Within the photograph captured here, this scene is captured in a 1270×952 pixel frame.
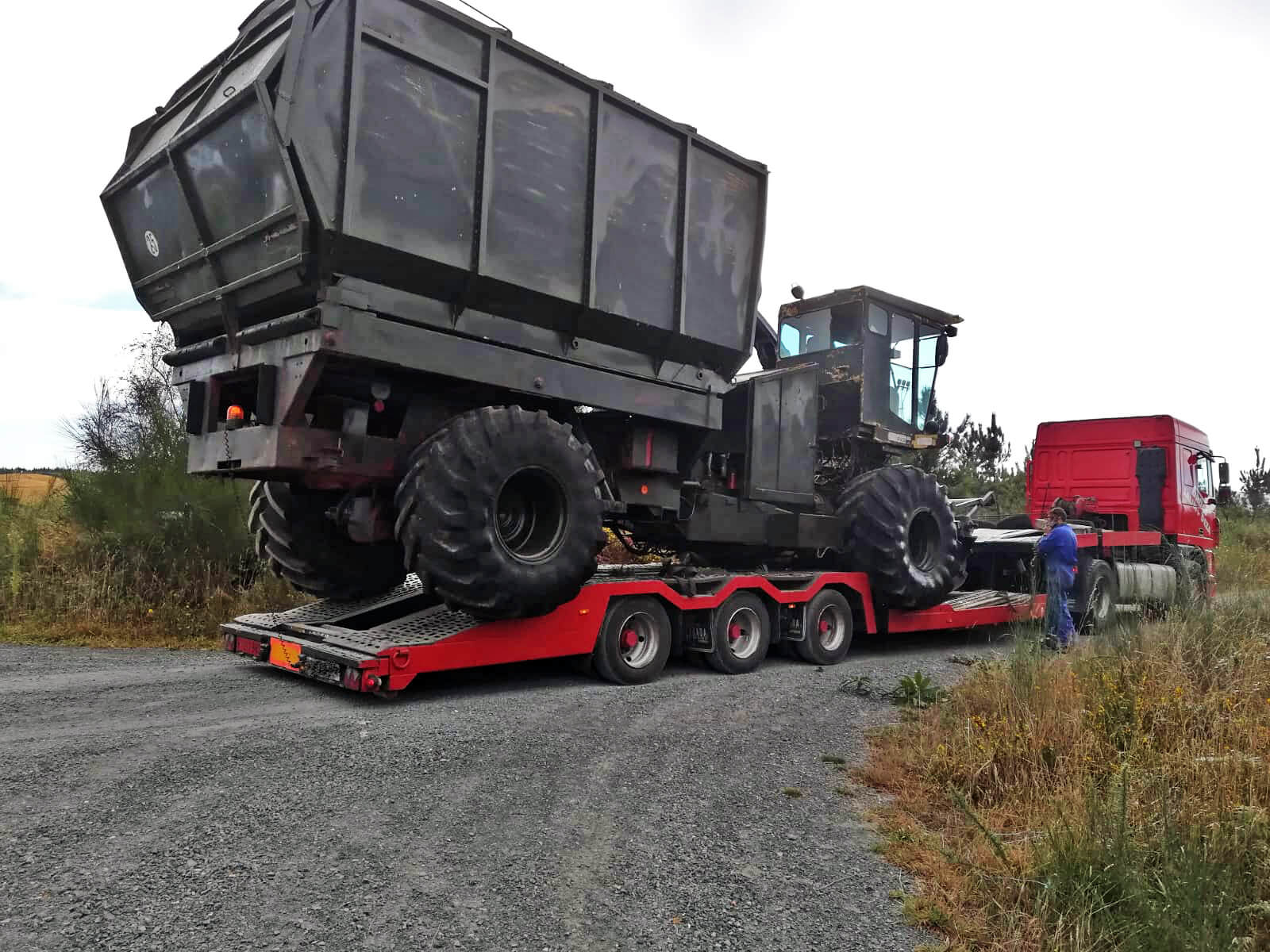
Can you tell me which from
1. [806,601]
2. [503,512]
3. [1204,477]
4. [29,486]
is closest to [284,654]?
[503,512]

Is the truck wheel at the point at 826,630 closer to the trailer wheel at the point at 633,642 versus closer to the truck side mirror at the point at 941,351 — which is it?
the trailer wheel at the point at 633,642

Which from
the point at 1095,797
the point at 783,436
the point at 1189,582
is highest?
the point at 783,436

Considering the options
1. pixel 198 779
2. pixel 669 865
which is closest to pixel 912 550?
pixel 669 865

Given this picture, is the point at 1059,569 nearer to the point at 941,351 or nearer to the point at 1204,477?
the point at 941,351

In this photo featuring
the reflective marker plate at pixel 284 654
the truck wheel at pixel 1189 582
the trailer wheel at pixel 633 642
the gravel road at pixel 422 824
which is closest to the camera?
the gravel road at pixel 422 824

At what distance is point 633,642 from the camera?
6867 millimetres

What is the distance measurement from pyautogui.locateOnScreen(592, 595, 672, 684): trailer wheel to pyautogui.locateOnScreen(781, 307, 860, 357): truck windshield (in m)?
4.22

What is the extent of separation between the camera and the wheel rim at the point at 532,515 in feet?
20.3

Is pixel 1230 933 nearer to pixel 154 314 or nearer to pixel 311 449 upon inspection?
pixel 311 449

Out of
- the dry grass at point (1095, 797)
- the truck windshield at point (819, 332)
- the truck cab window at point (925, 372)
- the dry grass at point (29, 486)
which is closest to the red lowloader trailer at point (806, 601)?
the truck cab window at point (925, 372)

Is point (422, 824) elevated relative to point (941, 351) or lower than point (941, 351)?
lower

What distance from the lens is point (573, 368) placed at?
21.6 ft

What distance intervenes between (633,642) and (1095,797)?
391 centimetres

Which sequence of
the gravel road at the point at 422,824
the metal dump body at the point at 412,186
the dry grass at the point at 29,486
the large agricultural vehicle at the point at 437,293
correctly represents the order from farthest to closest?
the dry grass at the point at 29,486, the large agricultural vehicle at the point at 437,293, the metal dump body at the point at 412,186, the gravel road at the point at 422,824
